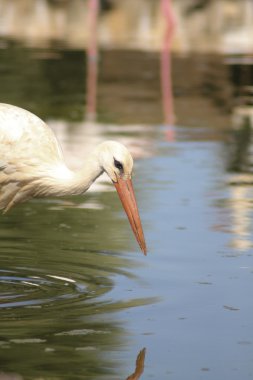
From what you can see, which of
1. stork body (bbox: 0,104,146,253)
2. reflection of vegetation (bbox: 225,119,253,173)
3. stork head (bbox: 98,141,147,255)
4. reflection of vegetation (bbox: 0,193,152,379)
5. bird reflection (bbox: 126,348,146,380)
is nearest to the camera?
bird reflection (bbox: 126,348,146,380)

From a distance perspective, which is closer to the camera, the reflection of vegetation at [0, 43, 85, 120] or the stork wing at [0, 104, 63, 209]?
the stork wing at [0, 104, 63, 209]

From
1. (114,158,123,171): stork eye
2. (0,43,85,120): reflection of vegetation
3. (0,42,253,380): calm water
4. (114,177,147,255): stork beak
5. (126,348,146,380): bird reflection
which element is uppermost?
(114,158,123,171): stork eye

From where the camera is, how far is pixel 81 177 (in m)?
8.50

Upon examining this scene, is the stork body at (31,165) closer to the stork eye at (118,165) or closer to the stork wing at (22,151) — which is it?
the stork wing at (22,151)

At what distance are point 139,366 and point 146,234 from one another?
3.49 metres

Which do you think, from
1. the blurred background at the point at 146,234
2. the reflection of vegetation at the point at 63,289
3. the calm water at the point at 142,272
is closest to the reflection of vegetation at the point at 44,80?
the blurred background at the point at 146,234

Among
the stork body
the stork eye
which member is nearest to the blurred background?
the stork body

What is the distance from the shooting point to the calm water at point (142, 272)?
6.60 metres

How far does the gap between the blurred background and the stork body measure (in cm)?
47

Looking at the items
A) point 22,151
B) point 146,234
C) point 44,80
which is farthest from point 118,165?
point 44,80

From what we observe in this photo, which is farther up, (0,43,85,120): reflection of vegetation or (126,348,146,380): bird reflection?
(126,348,146,380): bird reflection

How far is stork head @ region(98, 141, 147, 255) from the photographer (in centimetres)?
821

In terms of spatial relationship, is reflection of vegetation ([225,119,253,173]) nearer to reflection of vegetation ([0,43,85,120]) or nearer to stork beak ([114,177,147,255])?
reflection of vegetation ([0,43,85,120])

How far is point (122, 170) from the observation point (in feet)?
27.1
